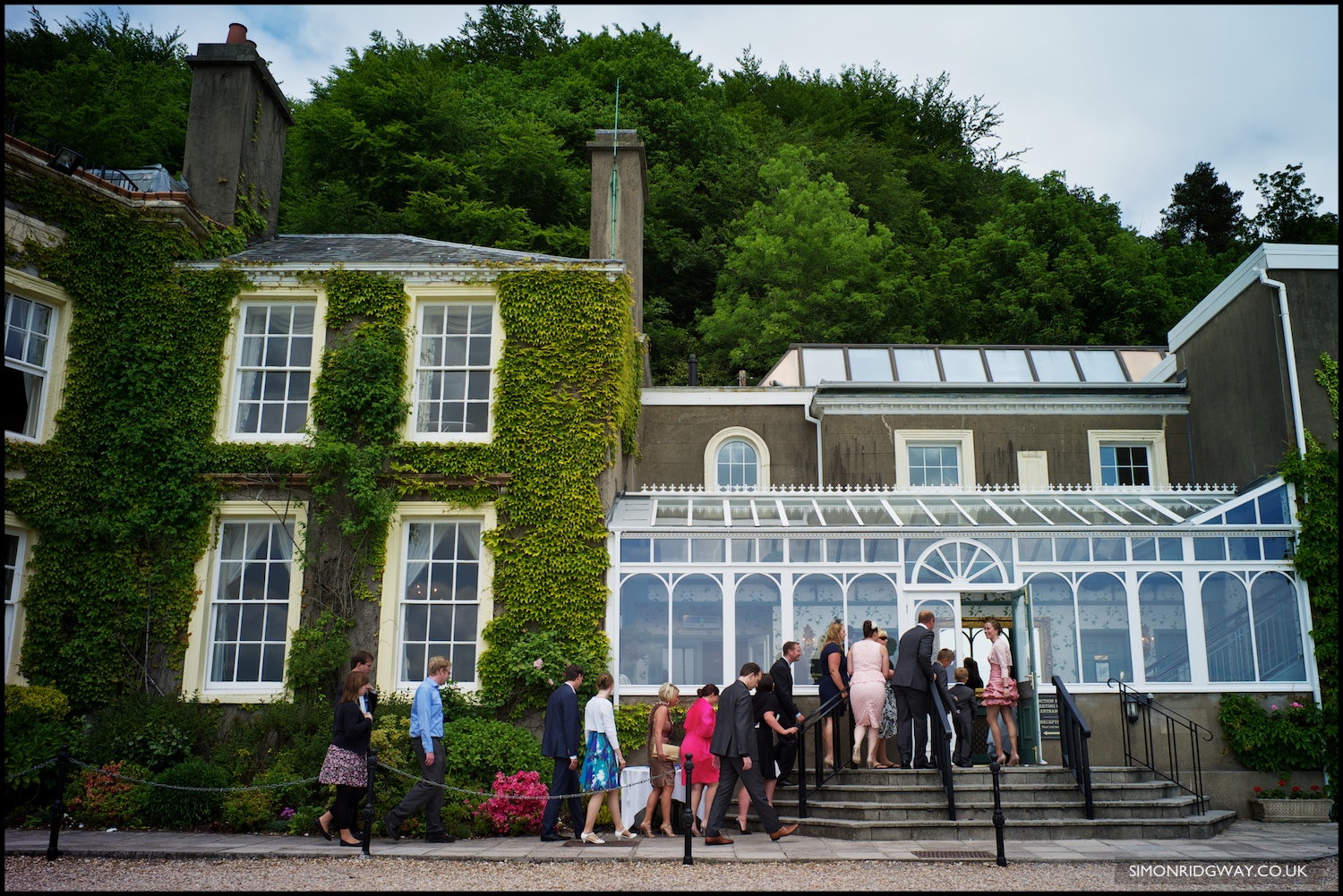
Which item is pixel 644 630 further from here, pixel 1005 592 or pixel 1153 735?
pixel 1153 735

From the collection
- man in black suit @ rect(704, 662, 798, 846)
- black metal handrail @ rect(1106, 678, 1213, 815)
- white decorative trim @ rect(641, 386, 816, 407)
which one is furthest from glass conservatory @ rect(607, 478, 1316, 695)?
white decorative trim @ rect(641, 386, 816, 407)

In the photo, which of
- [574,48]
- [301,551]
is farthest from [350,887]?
[574,48]

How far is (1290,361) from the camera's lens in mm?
14273

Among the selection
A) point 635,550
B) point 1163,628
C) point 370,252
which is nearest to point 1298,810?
point 1163,628

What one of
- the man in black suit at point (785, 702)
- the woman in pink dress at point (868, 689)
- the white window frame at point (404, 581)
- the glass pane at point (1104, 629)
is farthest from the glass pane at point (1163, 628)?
the white window frame at point (404, 581)

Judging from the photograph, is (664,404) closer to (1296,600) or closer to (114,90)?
(1296,600)

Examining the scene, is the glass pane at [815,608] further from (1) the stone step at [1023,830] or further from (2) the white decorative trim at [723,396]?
(2) the white decorative trim at [723,396]

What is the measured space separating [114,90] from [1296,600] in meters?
29.2

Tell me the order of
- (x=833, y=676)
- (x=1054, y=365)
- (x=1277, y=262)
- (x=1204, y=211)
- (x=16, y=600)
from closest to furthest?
(x=833, y=676) < (x=16, y=600) < (x=1277, y=262) < (x=1054, y=365) < (x=1204, y=211)

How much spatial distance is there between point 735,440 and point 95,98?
67.8ft

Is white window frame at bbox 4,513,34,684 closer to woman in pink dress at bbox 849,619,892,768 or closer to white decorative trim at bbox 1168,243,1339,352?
woman in pink dress at bbox 849,619,892,768

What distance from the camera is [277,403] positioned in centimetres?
1401

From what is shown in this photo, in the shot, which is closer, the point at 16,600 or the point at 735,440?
the point at 16,600

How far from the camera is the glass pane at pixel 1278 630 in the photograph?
1333cm
